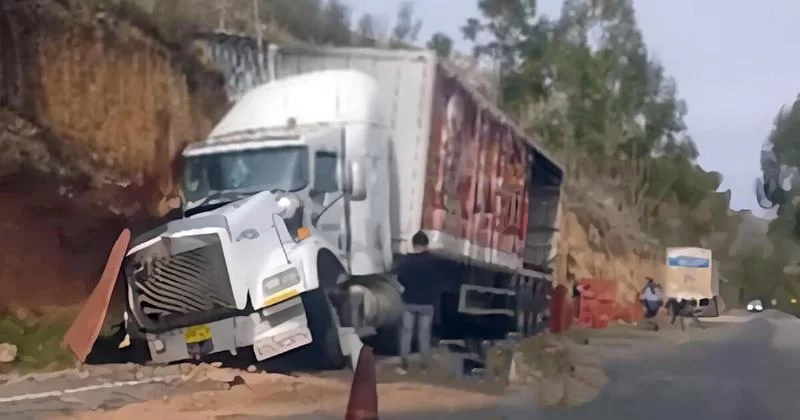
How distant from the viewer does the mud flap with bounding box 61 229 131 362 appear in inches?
139

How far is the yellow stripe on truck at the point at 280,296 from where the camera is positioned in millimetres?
3455

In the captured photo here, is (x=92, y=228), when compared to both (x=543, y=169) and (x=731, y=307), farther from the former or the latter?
(x=731, y=307)

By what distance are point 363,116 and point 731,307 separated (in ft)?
4.19

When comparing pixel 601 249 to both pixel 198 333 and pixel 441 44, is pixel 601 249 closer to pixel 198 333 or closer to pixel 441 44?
pixel 441 44

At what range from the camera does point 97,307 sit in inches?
139

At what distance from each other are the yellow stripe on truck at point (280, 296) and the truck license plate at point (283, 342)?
0.32 feet

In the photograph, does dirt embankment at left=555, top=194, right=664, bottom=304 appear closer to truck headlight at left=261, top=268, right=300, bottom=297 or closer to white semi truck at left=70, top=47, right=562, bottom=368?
white semi truck at left=70, top=47, right=562, bottom=368

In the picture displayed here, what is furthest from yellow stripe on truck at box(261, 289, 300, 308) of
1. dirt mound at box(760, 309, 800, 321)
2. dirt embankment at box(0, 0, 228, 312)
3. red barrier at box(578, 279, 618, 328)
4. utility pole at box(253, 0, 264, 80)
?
dirt mound at box(760, 309, 800, 321)

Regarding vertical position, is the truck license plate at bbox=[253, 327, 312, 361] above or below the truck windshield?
below

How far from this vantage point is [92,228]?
3574 mm

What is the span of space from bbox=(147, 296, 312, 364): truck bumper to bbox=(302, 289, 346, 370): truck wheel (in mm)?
21

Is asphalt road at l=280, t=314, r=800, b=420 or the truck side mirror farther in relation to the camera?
asphalt road at l=280, t=314, r=800, b=420

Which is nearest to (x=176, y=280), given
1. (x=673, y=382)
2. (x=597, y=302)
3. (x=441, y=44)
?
(x=441, y=44)

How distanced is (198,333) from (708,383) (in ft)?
5.13
